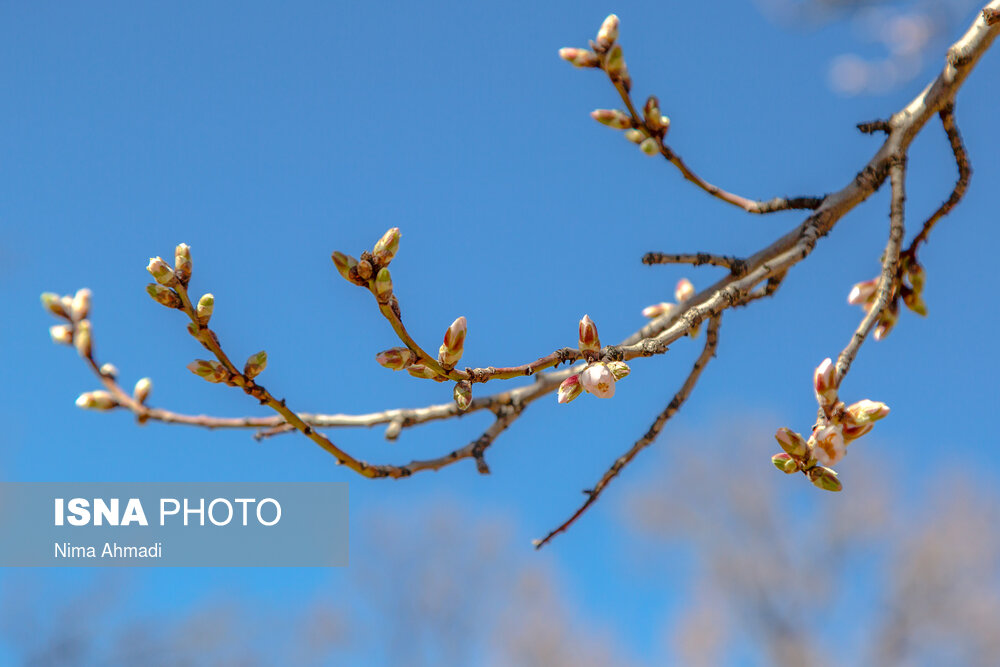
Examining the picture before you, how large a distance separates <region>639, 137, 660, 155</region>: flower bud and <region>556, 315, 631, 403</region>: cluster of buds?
1.92ft

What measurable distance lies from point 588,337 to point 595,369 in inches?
1.6

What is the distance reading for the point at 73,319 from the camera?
1254mm

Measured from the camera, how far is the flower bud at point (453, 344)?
81 cm

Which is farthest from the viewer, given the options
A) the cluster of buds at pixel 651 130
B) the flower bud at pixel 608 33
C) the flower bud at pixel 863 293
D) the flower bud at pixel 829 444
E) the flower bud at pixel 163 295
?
the flower bud at pixel 863 293

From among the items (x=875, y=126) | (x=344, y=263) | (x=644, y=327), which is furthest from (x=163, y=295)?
(x=875, y=126)

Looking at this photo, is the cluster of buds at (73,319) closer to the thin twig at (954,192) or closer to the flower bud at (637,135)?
the flower bud at (637,135)

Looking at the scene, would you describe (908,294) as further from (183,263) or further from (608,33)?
(183,263)

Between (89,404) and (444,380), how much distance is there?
2.42ft

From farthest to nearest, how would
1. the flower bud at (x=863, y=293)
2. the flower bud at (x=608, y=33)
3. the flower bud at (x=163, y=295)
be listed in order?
the flower bud at (x=863, y=293)
the flower bud at (x=608, y=33)
the flower bud at (x=163, y=295)

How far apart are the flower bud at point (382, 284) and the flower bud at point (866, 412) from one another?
26.4 inches

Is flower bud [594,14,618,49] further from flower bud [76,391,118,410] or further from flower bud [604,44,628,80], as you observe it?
flower bud [76,391,118,410]

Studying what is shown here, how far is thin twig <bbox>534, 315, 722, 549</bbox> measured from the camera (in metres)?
1.15

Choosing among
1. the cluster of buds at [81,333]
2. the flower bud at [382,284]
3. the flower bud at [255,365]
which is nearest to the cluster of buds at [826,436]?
the flower bud at [382,284]

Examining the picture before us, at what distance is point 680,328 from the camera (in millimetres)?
851
